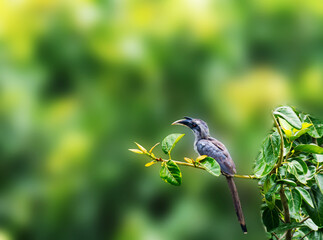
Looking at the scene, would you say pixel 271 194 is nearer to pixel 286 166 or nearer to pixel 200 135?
pixel 286 166

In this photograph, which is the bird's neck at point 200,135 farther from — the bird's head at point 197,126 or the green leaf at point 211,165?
the green leaf at point 211,165

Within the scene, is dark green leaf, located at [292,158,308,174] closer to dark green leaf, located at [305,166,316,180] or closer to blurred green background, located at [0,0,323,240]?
dark green leaf, located at [305,166,316,180]

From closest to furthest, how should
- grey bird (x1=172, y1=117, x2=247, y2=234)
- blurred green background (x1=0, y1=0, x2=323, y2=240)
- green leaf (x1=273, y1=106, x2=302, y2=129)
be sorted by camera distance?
green leaf (x1=273, y1=106, x2=302, y2=129)
grey bird (x1=172, y1=117, x2=247, y2=234)
blurred green background (x1=0, y1=0, x2=323, y2=240)

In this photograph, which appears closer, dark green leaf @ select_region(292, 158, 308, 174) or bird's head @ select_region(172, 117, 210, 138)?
dark green leaf @ select_region(292, 158, 308, 174)

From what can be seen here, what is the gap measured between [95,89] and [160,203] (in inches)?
10.4

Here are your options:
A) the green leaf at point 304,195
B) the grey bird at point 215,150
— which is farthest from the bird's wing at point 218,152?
the green leaf at point 304,195

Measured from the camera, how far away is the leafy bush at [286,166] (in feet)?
1.78

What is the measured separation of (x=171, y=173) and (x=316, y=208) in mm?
191

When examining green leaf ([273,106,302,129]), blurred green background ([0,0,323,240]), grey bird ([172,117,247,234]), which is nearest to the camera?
green leaf ([273,106,302,129])

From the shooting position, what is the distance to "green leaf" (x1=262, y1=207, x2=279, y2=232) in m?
0.65

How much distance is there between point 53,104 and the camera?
985 millimetres

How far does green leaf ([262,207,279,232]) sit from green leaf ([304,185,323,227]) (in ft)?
0.18

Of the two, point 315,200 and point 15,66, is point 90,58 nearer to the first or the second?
point 15,66

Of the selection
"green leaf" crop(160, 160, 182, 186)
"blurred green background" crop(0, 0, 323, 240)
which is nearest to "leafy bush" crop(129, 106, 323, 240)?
"green leaf" crop(160, 160, 182, 186)
